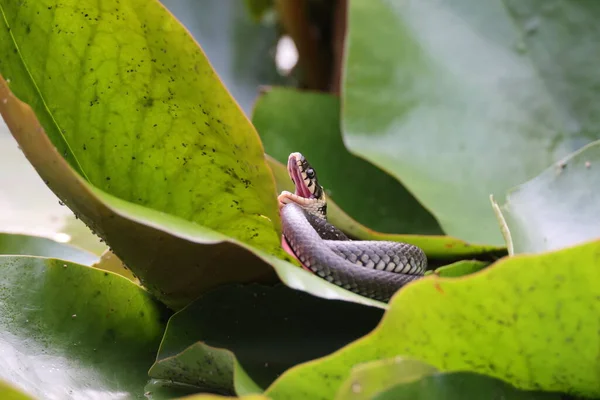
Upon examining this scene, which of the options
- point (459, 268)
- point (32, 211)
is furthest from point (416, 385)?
point (32, 211)

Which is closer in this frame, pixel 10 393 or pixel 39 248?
pixel 10 393

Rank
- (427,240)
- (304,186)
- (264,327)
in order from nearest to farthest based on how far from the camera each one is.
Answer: (264,327)
(427,240)
(304,186)

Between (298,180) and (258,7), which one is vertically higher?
(258,7)

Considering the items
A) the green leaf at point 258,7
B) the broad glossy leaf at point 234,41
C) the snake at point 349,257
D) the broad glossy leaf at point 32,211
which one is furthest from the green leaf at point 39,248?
the green leaf at point 258,7

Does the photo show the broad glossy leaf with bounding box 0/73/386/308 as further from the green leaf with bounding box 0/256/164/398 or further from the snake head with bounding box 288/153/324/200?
the snake head with bounding box 288/153/324/200

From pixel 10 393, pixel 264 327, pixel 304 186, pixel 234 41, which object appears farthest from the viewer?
pixel 234 41

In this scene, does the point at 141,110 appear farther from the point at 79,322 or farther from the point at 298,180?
the point at 298,180

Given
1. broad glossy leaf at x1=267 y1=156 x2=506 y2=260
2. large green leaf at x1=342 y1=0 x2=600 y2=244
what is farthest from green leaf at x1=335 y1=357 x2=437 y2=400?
large green leaf at x1=342 y1=0 x2=600 y2=244

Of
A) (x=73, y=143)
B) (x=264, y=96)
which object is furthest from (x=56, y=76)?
(x=264, y=96)

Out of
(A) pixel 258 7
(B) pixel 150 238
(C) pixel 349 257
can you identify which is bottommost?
(C) pixel 349 257
